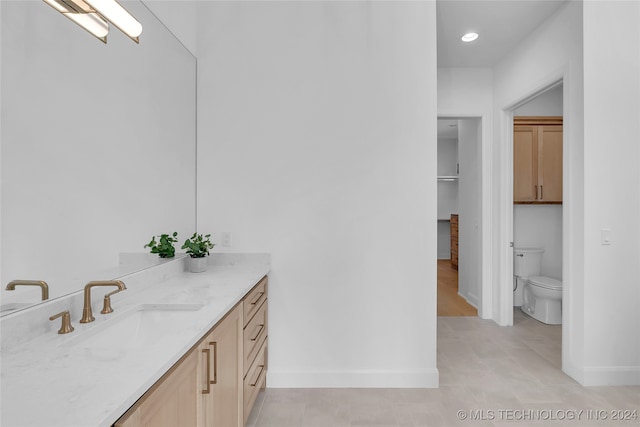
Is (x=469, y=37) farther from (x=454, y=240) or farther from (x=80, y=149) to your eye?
(x=454, y=240)

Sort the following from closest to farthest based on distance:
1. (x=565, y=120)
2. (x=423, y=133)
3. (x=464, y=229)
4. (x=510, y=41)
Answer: (x=423, y=133) < (x=565, y=120) < (x=510, y=41) < (x=464, y=229)

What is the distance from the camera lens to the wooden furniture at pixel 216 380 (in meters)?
0.96

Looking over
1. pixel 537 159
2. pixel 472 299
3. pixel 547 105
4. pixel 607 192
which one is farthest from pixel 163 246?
pixel 547 105

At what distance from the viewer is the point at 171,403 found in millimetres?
1032

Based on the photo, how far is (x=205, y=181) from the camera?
2.51 m

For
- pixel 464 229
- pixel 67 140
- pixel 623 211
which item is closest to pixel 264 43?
pixel 67 140

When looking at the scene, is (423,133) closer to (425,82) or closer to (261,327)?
(425,82)

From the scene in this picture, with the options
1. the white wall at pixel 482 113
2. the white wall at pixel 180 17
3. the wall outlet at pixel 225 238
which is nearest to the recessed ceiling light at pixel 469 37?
the white wall at pixel 482 113

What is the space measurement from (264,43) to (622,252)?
3.03 m

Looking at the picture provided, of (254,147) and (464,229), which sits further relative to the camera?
(464,229)

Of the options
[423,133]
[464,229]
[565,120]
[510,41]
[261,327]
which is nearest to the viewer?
[261,327]

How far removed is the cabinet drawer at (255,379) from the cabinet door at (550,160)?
3660mm

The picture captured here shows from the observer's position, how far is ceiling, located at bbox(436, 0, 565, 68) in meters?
2.74

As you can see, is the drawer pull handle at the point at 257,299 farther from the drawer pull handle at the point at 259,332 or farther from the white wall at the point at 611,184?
the white wall at the point at 611,184
